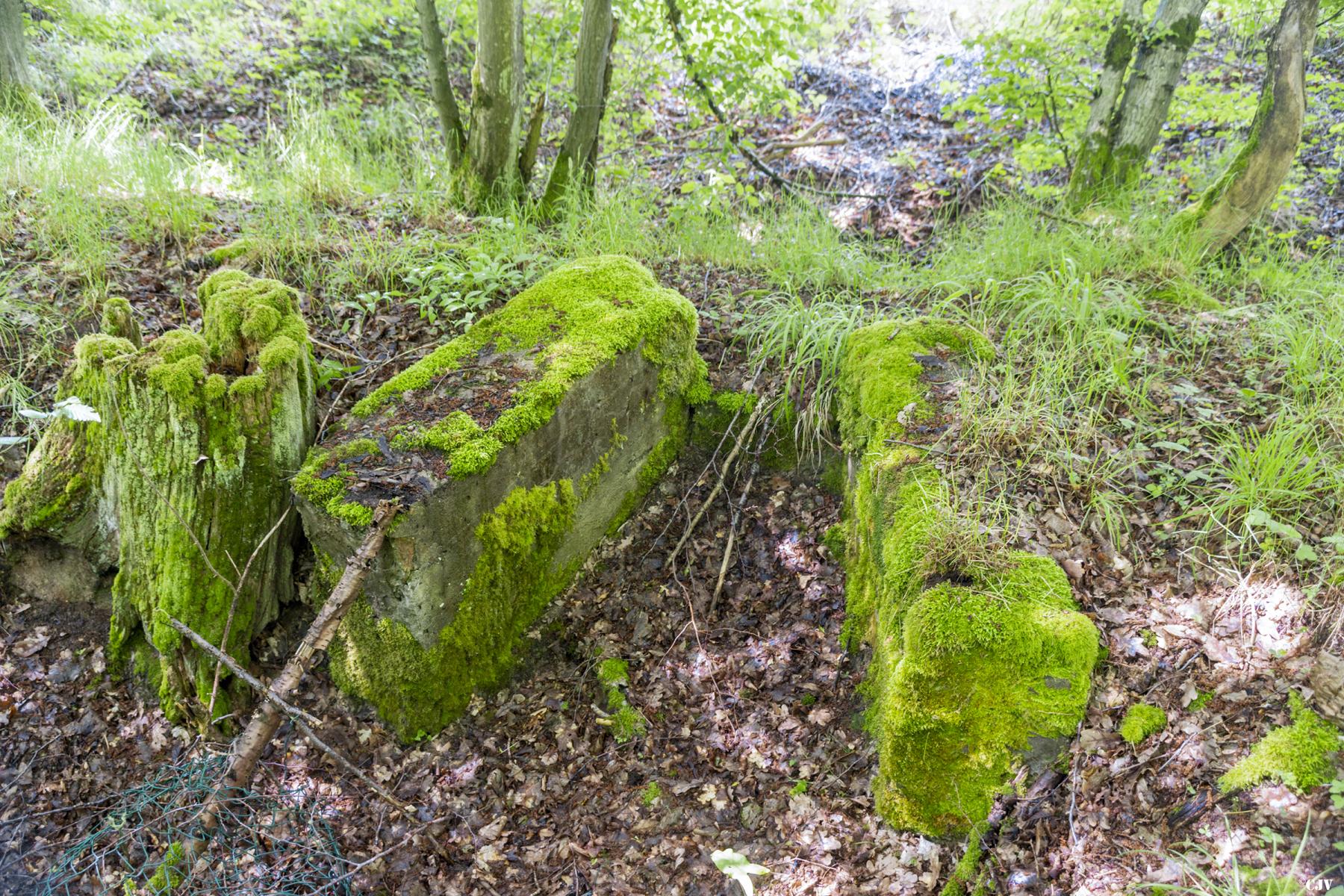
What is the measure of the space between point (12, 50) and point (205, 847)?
8.60 m

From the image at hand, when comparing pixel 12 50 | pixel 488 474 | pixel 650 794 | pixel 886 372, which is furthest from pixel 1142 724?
pixel 12 50

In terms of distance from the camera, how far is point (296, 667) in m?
2.44

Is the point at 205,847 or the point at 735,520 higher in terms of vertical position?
the point at 735,520

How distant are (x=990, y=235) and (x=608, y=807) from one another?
15.6 feet

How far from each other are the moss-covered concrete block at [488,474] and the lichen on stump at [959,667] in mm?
1590

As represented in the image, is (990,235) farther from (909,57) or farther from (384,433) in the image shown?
(909,57)

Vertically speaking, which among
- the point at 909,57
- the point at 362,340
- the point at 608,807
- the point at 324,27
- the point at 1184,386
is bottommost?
the point at 608,807

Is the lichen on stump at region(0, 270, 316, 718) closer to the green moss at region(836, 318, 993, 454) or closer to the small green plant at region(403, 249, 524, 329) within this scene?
the small green plant at region(403, 249, 524, 329)

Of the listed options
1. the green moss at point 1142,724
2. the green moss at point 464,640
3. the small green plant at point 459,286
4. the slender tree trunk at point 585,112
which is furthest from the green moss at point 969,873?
the slender tree trunk at point 585,112

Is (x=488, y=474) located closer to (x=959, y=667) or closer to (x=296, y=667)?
(x=296, y=667)

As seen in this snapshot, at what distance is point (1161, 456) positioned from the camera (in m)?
3.27

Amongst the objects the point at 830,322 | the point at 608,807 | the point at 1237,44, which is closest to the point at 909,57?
the point at 1237,44

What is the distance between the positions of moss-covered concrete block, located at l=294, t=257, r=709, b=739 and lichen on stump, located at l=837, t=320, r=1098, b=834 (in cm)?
159

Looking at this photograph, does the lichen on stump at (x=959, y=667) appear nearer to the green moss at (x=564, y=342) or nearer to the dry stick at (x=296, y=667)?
the green moss at (x=564, y=342)
